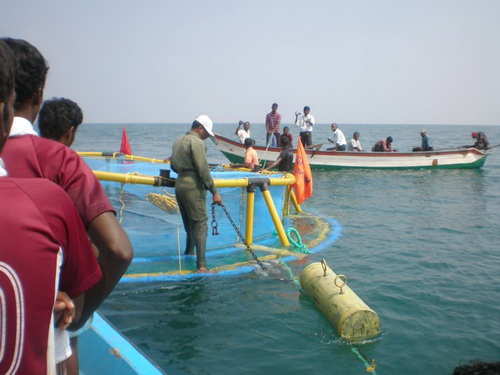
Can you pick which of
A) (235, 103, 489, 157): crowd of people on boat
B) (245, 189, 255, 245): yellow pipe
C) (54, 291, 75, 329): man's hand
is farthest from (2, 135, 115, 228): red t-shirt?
(235, 103, 489, 157): crowd of people on boat

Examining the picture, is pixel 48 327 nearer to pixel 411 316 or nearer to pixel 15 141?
pixel 15 141

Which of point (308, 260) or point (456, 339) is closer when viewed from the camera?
point (456, 339)

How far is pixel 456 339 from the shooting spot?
4.98 metres

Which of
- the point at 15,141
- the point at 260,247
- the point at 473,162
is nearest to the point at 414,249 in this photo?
the point at 260,247

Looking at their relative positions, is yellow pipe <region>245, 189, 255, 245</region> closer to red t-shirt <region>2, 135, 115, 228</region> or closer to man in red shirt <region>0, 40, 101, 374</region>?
red t-shirt <region>2, 135, 115, 228</region>

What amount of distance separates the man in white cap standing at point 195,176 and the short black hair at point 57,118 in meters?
2.84

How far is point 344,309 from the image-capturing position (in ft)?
15.8

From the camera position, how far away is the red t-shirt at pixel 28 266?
1071 mm

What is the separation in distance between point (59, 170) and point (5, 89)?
90cm

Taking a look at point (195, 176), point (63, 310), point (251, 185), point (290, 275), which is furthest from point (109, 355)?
point (251, 185)

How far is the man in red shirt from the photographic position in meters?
1.08

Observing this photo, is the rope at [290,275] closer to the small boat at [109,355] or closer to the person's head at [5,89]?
the small boat at [109,355]

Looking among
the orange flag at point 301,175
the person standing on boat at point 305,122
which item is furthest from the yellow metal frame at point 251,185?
the person standing on boat at point 305,122

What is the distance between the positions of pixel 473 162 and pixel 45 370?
79.1 feet
